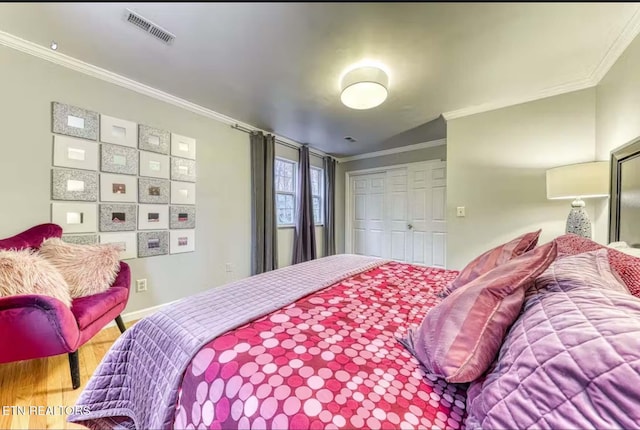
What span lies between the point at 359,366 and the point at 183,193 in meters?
2.66

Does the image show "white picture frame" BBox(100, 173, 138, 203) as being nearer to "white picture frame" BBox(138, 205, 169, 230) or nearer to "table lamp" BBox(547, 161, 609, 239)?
"white picture frame" BBox(138, 205, 169, 230)

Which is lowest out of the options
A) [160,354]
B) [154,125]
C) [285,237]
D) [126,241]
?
[160,354]

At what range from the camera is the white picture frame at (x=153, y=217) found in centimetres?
243

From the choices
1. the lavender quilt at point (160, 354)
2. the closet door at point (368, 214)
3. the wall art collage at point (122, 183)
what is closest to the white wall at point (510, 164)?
the closet door at point (368, 214)

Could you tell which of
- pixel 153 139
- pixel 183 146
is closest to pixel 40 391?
pixel 153 139

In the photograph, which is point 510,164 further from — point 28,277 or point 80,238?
point 80,238

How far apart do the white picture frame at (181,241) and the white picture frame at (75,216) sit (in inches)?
25.2

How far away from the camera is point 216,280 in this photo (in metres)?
3.04

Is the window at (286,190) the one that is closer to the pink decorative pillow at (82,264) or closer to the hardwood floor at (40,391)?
the pink decorative pillow at (82,264)

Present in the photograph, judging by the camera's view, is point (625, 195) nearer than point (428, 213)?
Yes

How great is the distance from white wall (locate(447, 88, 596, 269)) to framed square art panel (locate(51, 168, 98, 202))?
3.55 m

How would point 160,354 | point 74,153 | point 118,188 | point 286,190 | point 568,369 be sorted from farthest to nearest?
point 286,190
point 118,188
point 74,153
point 160,354
point 568,369

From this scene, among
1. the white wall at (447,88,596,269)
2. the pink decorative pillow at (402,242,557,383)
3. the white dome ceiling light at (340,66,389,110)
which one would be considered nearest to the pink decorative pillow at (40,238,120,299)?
the pink decorative pillow at (402,242,557,383)

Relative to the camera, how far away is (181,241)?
2.72m
